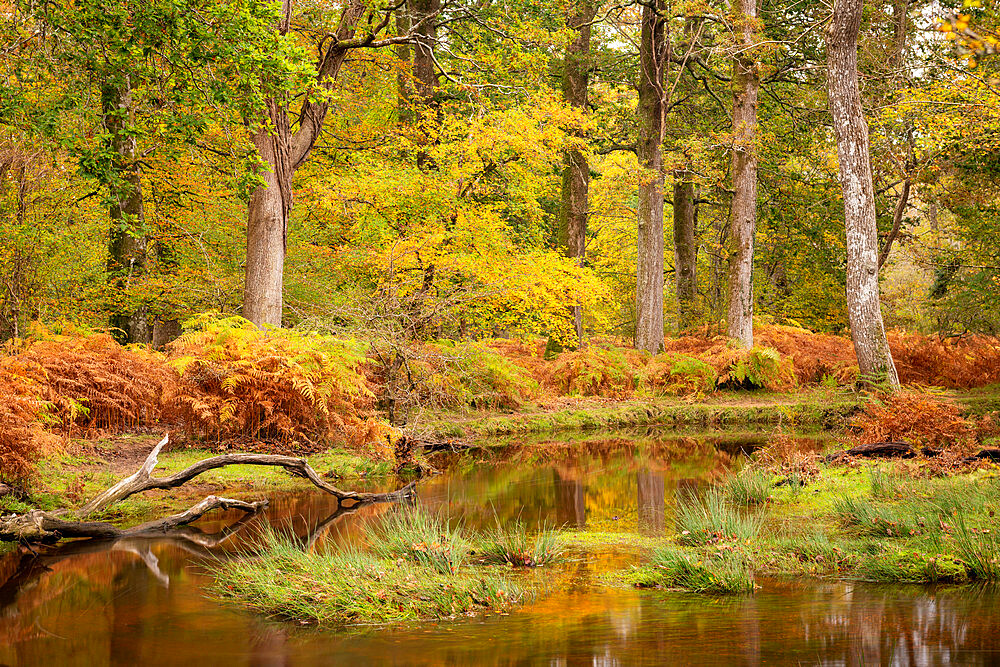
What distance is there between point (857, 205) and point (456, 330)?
7.59 m

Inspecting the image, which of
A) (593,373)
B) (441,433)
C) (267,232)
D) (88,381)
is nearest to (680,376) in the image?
(593,373)

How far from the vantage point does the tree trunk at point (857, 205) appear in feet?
44.0

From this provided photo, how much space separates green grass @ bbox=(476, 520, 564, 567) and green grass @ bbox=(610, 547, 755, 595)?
0.67 metres

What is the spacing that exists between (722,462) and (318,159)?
36.7ft

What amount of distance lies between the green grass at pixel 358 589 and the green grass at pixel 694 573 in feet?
2.89

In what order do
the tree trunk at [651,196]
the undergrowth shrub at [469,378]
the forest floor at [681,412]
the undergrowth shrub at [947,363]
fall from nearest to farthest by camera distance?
the undergrowth shrub at [469,378] → the forest floor at [681,412] → the undergrowth shrub at [947,363] → the tree trunk at [651,196]

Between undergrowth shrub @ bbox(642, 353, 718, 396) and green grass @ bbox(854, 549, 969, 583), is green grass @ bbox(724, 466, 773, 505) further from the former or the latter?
undergrowth shrub @ bbox(642, 353, 718, 396)

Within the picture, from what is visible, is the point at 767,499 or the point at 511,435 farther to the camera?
the point at 511,435

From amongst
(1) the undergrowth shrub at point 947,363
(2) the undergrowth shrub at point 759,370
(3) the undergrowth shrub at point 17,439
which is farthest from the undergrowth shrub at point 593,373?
(3) the undergrowth shrub at point 17,439

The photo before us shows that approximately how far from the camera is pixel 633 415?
15727 mm

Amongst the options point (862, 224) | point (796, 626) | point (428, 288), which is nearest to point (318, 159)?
point (428, 288)

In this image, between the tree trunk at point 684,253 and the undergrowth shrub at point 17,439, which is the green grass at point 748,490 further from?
the tree trunk at point 684,253

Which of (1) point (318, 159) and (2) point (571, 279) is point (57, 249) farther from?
(2) point (571, 279)

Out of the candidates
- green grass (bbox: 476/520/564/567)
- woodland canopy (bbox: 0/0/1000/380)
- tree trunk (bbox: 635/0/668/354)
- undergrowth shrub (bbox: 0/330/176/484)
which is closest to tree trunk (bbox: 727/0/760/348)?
woodland canopy (bbox: 0/0/1000/380)
